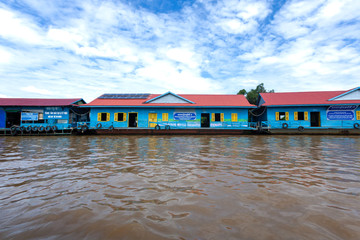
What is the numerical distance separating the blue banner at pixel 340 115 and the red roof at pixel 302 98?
3.32 ft

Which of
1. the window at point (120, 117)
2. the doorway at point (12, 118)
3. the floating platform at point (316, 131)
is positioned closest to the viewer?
the floating platform at point (316, 131)

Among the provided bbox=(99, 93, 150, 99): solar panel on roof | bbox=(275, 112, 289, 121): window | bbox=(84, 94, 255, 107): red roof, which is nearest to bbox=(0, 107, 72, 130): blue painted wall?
bbox=(84, 94, 255, 107): red roof

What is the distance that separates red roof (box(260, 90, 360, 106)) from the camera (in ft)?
61.6

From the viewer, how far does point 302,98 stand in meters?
20.5

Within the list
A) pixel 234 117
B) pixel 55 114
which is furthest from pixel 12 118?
pixel 234 117

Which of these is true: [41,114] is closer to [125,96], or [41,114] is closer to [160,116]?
[125,96]

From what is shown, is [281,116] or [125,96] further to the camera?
[125,96]

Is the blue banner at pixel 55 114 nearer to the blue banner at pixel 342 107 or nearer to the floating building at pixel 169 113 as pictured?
the floating building at pixel 169 113

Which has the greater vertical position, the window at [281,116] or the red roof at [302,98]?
the red roof at [302,98]

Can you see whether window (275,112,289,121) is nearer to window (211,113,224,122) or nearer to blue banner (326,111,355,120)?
blue banner (326,111,355,120)

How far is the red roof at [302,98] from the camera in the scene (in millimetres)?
18781

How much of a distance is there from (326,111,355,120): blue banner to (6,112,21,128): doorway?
111 ft

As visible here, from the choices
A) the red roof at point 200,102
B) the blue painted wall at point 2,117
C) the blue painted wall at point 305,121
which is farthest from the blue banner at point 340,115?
the blue painted wall at point 2,117

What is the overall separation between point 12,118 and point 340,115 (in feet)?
116
